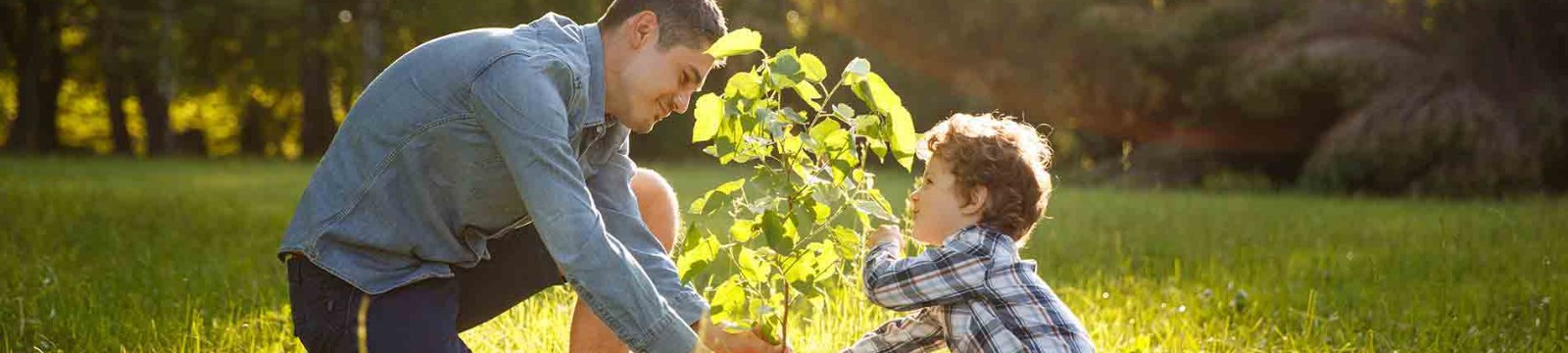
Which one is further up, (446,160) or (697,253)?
(446,160)

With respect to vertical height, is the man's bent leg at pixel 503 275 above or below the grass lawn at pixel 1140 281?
above

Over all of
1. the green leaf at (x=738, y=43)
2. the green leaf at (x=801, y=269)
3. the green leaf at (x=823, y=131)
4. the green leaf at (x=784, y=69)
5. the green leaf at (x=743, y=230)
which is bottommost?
the green leaf at (x=801, y=269)

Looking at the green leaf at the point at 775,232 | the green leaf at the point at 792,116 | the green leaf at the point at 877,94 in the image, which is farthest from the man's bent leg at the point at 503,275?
the green leaf at the point at 877,94

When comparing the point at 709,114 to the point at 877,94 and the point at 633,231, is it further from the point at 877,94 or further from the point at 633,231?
the point at 633,231

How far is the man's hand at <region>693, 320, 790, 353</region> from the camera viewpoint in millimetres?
2527

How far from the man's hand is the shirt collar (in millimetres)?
446

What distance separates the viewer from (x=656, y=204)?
11.0 ft

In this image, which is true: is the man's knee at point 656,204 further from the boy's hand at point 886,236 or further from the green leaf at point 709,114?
the green leaf at point 709,114

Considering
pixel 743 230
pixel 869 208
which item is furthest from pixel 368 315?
pixel 869 208

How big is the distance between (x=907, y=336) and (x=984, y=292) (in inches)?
12.2

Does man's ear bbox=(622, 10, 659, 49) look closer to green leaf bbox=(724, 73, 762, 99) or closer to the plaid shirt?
green leaf bbox=(724, 73, 762, 99)

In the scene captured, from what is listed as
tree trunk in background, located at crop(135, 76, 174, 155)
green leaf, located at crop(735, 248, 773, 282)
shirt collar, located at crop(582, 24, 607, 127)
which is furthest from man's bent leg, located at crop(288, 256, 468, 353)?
tree trunk in background, located at crop(135, 76, 174, 155)

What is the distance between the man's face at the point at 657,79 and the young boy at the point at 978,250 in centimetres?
54

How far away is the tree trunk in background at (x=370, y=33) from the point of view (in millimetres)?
22094
